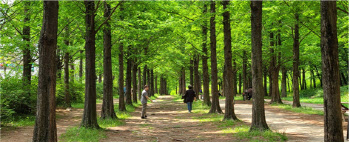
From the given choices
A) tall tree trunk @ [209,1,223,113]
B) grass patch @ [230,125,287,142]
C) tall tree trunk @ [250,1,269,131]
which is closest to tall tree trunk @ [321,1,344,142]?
grass patch @ [230,125,287,142]

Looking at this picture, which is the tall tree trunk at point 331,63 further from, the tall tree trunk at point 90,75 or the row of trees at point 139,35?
the tall tree trunk at point 90,75

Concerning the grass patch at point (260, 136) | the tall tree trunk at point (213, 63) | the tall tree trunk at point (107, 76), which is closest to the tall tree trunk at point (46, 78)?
the grass patch at point (260, 136)

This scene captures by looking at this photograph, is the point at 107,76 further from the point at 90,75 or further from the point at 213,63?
the point at 213,63

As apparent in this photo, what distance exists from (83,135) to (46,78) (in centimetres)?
357

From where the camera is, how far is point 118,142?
8.61m

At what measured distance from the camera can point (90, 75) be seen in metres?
10.9

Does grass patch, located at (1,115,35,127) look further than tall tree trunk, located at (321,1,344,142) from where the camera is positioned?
Yes

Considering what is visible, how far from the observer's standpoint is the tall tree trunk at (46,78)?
243 inches

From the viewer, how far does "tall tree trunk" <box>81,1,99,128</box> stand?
10648 millimetres

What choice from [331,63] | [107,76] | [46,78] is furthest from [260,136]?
[107,76]

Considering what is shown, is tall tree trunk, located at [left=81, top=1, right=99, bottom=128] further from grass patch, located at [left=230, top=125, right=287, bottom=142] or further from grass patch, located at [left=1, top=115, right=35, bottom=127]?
grass patch, located at [left=230, top=125, right=287, bottom=142]

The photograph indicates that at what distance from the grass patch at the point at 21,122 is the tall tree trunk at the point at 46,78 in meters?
5.76

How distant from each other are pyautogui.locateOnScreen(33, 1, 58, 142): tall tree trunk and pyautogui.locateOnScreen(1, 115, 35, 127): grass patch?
5.76 metres

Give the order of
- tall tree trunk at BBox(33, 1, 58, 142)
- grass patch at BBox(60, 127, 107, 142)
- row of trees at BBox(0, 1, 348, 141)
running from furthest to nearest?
grass patch at BBox(60, 127, 107, 142), row of trees at BBox(0, 1, 348, 141), tall tree trunk at BBox(33, 1, 58, 142)
